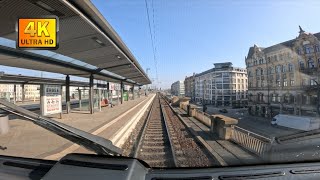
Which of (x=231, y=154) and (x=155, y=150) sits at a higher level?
(x=231, y=154)

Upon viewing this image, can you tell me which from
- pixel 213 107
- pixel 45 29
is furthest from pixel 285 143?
pixel 45 29

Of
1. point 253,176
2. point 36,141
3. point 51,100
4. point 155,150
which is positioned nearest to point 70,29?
point 36,141

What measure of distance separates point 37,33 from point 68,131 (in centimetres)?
154

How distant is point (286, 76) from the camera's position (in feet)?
8.41

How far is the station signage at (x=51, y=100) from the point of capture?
54.4 feet

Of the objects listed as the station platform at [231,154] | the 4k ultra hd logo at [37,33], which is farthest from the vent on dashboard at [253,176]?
the 4k ultra hd logo at [37,33]

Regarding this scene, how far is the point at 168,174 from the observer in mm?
1997

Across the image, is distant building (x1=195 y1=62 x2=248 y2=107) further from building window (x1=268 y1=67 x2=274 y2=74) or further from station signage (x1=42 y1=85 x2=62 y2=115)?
station signage (x1=42 y1=85 x2=62 y2=115)

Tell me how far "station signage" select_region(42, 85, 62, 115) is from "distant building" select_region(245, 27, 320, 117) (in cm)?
1541

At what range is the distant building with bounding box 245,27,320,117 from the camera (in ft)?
7.42

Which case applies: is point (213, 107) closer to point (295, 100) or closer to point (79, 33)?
point (295, 100)

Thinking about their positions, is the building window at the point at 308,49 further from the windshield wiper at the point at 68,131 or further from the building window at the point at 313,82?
the windshield wiper at the point at 68,131

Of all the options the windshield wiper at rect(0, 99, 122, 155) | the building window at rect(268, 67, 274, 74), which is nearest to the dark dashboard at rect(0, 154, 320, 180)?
the windshield wiper at rect(0, 99, 122, 155)

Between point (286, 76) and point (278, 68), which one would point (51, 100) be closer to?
point (278, 68)
